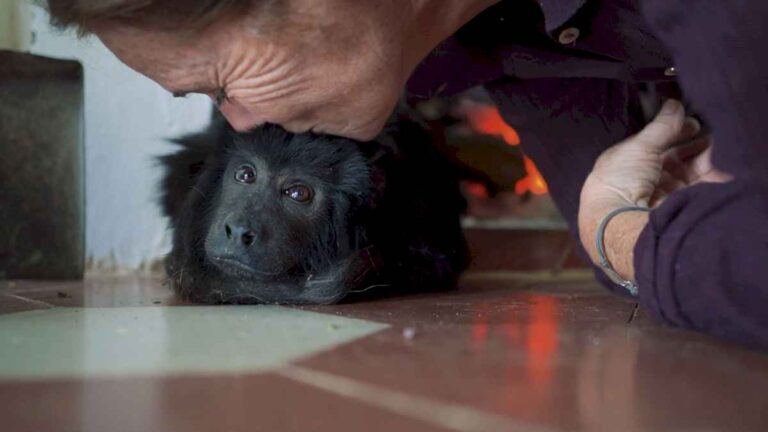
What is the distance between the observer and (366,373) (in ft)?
2.24

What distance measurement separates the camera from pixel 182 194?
1513 mm

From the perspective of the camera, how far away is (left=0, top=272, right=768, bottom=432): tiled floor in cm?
55

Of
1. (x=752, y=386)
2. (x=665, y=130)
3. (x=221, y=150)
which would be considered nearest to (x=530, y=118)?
(x=665, y=130)

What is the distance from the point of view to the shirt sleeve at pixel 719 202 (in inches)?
27.9

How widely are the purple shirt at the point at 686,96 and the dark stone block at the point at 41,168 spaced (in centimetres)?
88

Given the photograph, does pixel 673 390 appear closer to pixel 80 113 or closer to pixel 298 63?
pixel 298 63

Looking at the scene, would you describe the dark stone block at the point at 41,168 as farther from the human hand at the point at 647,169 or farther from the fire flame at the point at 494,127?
the fire flame at the point at 494,127

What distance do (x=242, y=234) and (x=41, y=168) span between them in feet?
2.65

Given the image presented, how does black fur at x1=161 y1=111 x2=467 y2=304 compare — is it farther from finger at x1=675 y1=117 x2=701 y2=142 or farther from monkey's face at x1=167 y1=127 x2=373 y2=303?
finger at x1=675 y1=117 x2=701 y2=142

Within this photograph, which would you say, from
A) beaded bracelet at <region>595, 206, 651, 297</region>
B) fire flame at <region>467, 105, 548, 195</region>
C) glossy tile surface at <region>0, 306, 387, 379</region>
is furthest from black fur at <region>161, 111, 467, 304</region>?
fire flame at <region>467, 105, 548, 195</region>

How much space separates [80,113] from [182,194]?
1.72 feet

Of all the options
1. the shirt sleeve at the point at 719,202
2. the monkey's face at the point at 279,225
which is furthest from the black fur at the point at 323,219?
the shirt sleeve at the point at 719,202

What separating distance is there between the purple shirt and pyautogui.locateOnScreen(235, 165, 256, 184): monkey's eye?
39 centimetres

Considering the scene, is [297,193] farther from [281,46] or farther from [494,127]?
[494,127]
